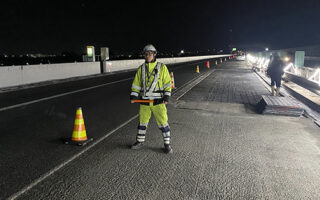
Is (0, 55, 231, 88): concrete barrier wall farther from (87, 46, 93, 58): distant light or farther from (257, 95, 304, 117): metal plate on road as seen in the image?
(257, 95, 304, 117): metal plate on road

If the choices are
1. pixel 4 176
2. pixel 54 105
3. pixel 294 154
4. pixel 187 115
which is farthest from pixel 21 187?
pixel 54 105

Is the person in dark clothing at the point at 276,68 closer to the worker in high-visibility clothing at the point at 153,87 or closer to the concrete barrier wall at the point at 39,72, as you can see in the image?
the worker in high-visibility clothing at the point at 153,87

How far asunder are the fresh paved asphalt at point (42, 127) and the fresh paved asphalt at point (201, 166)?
0.42 m

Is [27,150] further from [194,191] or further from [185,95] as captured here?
[185,95]

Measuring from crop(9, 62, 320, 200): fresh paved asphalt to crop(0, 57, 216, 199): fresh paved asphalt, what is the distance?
0.42 meters

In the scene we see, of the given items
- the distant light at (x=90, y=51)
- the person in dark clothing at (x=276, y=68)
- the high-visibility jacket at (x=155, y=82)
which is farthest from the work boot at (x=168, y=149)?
the distant light at (x=90, y=51)

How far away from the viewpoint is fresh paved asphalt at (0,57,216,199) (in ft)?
13.4

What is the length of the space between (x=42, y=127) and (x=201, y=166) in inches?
166

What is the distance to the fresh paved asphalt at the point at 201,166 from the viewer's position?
3.47 metres

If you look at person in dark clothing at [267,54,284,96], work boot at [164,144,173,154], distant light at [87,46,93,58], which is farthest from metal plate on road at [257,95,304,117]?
distant light at [87,46,93,58]

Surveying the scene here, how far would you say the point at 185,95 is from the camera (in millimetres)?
11453

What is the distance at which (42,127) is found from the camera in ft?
21.3

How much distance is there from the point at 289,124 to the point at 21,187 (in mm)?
6306

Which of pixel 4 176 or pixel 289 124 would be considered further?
pixel 289 124
